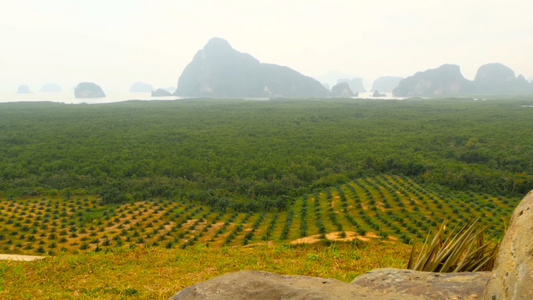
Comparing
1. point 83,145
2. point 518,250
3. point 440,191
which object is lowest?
point 440,191

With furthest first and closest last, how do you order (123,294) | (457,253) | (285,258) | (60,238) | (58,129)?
(58,129), (60,238), (285,258), (123,294), (457,253)

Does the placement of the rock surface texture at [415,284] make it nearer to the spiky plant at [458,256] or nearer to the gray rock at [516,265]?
the gray rock at [516,265]

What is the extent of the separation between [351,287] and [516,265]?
6.19ft

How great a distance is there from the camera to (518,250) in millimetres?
2883

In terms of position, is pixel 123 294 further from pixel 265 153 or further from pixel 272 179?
pixel 265 153

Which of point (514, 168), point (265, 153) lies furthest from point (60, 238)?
point (514, 168)

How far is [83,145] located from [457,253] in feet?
204

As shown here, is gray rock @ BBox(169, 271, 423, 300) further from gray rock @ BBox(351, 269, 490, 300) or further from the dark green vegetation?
the dark green vegetation

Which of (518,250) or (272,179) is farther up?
(518,250)

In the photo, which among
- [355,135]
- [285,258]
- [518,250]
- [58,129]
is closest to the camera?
[518,250]

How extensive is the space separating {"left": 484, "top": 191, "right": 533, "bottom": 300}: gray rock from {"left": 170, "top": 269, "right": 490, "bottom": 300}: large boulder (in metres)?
0.52

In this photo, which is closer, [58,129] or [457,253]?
[457,253]

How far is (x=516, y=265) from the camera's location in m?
2.78

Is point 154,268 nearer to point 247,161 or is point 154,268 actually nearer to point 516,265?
point 516,265
